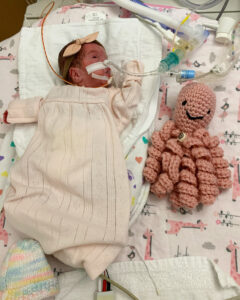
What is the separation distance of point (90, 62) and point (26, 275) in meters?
0.77

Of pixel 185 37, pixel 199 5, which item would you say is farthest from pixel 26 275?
pixel 199 5

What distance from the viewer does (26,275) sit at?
83 centimetres

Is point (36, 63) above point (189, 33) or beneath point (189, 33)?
beneath

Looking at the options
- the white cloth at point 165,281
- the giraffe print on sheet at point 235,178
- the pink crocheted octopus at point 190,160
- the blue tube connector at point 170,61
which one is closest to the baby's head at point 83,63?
the blue tube connector at point 170,61

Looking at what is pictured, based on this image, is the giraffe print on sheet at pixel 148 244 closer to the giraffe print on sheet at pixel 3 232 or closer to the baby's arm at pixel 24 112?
the giraffe print on sheet at pixel 3 232

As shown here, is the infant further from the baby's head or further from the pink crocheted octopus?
the pink crocheted octopus

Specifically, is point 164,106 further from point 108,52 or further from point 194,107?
point 108,52

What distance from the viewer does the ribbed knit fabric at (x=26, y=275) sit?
2.71 feet

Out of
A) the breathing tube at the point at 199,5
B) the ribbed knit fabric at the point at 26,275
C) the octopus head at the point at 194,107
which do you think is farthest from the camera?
the breathing tube at the point at 199,5

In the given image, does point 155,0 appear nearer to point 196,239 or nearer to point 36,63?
point 36,63

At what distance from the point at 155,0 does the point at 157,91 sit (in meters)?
0.54

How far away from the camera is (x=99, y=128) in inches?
38.6

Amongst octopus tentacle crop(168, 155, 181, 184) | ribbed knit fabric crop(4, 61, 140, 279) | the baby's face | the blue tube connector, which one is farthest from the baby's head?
octopus tentacle crop(168, 155, 181, 184)

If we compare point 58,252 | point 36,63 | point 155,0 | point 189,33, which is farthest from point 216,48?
point 58,252
